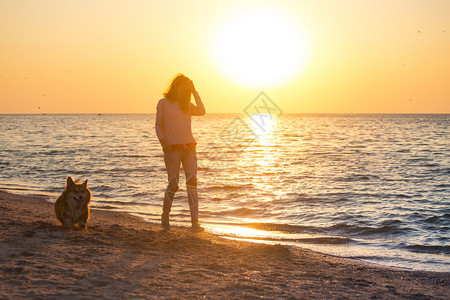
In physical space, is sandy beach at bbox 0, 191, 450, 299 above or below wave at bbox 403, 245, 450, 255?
above

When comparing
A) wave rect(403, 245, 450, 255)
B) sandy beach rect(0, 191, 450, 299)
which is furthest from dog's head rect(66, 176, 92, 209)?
wave rect(403, 245, 450, 255)

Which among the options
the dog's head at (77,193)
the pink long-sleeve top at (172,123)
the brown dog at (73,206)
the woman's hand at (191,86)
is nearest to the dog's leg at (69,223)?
the brown dog at (73,206)

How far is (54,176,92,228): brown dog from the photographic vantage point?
704 centimetres

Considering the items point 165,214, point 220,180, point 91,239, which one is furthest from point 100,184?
point 91,239

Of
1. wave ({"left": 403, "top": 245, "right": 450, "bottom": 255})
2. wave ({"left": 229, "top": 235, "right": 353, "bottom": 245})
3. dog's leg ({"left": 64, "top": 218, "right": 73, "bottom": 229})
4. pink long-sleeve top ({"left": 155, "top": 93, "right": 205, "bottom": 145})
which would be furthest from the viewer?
wave ({"left": 229, "top": 235, "right": 353, "bottom": 245})

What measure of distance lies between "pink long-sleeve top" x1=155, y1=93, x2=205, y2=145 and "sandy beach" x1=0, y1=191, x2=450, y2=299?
1536mm

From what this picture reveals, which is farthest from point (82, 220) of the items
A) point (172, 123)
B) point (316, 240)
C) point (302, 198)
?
point (302, 198)

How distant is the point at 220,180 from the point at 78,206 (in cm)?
1091

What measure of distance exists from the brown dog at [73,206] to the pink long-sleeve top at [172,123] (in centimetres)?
150

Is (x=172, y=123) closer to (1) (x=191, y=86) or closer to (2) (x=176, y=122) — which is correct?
(2) (x=176, y=122)

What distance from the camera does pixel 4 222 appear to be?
6.99m

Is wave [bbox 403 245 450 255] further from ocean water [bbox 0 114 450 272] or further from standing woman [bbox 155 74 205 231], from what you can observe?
standing woman [bbox 155 74 205 231]

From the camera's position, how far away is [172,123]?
7176 mm

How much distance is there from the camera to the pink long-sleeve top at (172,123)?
7172 millimetres
